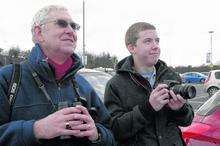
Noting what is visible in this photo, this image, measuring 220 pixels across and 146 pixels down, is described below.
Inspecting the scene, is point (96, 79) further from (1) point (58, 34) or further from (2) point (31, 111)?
(2) point (31, 111)

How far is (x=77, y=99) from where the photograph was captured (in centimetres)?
340

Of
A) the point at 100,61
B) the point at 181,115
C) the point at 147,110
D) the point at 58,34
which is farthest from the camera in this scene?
the point at 100,61

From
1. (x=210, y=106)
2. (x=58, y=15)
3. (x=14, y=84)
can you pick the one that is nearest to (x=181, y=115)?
(x=210, y=106)

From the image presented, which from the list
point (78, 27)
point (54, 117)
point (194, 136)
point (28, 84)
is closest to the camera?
point (54, 117)

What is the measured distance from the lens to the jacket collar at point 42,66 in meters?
3.31

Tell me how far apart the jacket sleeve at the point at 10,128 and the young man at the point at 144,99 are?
1.08 m

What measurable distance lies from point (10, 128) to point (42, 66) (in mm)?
467

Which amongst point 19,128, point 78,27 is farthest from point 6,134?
point 78,27

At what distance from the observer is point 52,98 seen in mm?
3270

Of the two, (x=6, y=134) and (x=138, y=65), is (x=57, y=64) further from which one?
(x=138, y=65)

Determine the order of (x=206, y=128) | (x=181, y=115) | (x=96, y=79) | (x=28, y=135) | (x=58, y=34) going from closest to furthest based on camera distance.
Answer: (x=28, y=135), (x=58, y=34), (x=181, y=115), (x=206, y=128), (x=96, y=79)

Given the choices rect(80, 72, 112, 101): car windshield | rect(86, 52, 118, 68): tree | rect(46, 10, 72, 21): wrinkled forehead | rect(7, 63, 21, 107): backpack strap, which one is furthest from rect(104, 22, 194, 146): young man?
rect(86, 52, 118, 68): tree

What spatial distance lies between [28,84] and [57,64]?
262mm

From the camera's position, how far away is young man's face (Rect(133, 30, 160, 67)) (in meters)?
4.18
